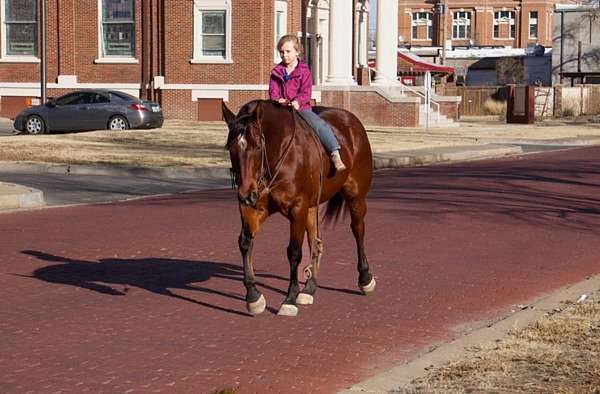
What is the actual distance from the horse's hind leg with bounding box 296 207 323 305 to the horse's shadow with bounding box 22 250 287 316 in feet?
1.85

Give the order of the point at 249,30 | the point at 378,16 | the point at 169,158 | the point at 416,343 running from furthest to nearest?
the point at 378,16 < the point at 249,30 < the point at 169,158 < the point at 416,343

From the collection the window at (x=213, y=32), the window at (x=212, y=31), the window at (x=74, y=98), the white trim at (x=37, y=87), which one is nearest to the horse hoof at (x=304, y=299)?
the window at (x=74, y=98)

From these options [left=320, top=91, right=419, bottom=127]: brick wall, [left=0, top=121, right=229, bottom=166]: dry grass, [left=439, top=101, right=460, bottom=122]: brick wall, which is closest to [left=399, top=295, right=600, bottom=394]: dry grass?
[left=0, top=121, right=229, bottom=166]: dry grass

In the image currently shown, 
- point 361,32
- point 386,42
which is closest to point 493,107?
point 361,32

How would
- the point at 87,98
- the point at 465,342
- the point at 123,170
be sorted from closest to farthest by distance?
the point at 465,342
the point at 123,170
the point at 87,98

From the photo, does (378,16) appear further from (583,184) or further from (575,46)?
(575,46)

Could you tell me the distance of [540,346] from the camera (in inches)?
316

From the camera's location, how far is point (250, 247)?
8.89m

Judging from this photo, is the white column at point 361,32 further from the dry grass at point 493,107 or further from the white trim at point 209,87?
the dry grass at point 493,107

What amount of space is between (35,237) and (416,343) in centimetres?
686

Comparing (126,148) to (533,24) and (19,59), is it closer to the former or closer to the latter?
(19,59)

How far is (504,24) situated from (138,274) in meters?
114

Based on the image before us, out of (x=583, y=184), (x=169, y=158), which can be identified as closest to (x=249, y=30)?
(x=169, y=158)

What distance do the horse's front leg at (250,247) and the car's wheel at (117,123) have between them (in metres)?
27.5
